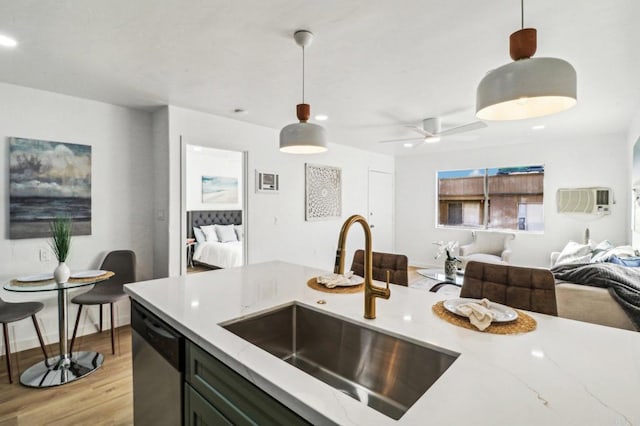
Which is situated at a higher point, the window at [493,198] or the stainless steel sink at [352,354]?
the window at [493,198]

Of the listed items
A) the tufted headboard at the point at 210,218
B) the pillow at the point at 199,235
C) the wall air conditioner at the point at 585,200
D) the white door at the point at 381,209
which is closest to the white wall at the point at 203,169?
the tufted headboard at the point at 210,218

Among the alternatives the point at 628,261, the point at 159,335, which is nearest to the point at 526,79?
the point at 159,335

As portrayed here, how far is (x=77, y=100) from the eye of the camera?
3.12 m

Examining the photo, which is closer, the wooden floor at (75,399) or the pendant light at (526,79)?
the pendant light at (526,79)

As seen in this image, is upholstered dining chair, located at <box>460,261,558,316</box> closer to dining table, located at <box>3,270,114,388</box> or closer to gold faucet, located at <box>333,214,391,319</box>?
gold faucet, located at <box>333,214,391,319</box>

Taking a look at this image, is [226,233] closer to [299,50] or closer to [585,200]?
[299,50]

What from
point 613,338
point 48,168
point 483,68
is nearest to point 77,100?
point 48,168

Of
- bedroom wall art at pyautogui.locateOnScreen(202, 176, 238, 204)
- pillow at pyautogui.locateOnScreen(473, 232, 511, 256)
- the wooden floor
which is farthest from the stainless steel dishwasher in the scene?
pillow at pyautogui.locateOnScreen(473, 232, 511, 256)

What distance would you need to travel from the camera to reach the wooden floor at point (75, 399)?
6.39 ft

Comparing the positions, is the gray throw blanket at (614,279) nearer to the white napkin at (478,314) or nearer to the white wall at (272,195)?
the white napkin at (478,314)

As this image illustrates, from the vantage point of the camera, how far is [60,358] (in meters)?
2.54

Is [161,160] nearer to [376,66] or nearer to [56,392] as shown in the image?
[56,392]

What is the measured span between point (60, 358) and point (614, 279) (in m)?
4.23

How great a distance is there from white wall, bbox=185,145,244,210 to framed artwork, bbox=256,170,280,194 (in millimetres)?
1983
